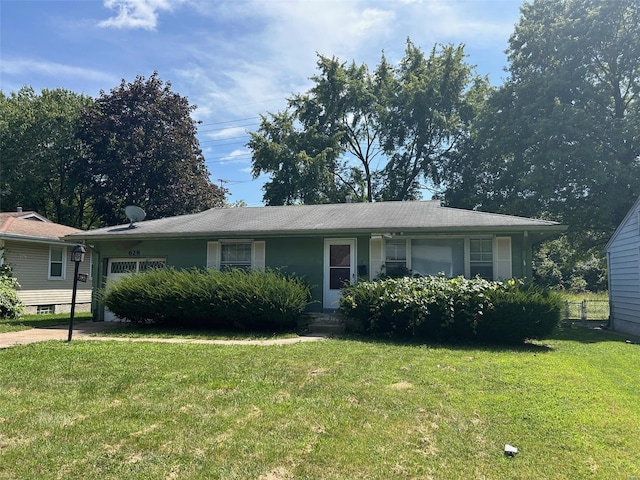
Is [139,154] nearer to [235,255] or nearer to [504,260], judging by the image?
[235,255]

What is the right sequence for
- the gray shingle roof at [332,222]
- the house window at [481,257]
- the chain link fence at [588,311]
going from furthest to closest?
the chain link fence at [588,311] → the house window at [481,257] → the gray shingle roof at [332,222]

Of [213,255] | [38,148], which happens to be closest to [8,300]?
[213,255]

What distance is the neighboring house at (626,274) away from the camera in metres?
12.4

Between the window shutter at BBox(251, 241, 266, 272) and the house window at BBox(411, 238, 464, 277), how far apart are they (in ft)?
13.7

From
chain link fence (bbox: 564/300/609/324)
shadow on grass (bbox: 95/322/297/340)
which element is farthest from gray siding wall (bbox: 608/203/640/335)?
shadow on grass (bbox: 95/322/297/340)

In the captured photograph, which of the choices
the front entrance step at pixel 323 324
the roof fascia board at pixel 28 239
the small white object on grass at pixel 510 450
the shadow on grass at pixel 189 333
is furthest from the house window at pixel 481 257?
the roof fascia board at pixel 28 239

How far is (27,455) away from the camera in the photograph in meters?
3.69

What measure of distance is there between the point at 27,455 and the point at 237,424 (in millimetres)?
1716

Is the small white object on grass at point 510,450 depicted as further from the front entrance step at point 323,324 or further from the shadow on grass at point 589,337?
the shadow on grass at point 589,337

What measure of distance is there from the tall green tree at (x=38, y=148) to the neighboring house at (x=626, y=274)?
2588 cm

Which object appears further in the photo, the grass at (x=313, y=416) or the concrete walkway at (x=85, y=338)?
the concrete walkway at (x=85, y=338)

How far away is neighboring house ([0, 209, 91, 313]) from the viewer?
627 inches

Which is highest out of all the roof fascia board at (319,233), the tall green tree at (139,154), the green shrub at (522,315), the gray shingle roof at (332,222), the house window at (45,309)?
the tall green tree at (139,154)

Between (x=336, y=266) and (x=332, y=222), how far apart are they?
4.06ft
